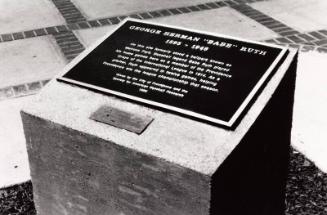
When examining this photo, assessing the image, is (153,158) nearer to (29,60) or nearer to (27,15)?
(29,60)

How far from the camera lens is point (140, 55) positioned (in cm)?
298

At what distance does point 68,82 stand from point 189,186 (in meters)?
1.04

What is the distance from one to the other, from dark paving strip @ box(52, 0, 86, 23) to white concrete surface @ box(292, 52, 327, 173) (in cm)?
307

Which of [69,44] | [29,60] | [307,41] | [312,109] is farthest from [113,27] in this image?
[312,109]

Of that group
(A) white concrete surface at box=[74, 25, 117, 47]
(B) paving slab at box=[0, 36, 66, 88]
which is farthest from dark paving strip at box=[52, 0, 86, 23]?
(B) paving slab at box=[0, 36, 66, 88]

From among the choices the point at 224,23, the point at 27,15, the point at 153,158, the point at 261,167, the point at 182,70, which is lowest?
the point at 27,15

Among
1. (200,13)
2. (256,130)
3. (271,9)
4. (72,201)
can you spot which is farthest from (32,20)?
(256,130)

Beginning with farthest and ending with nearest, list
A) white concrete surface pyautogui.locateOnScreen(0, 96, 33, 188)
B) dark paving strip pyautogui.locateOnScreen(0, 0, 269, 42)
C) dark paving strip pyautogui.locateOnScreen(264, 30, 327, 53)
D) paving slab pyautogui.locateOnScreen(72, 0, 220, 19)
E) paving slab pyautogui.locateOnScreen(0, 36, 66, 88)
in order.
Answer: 1. paving slab pyautogui.locateOnScreen(72, 0, 220, 19)
2. dark paving strip pyautogui.locateOnScreen(0, 0, 269, 42)
3. dark paving strip pyautogui.locateOnScreen(264, 30, 327, 53)
4. paving slab pyautogui.locateOnScreen(0, 36, 66, 88)
5. white concrete surface pyautogui.locateOnScreen(0, 96, 33, 188)

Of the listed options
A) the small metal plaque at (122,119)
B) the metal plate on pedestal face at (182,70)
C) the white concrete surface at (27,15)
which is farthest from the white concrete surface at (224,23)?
the small metal plaque at (122,119)

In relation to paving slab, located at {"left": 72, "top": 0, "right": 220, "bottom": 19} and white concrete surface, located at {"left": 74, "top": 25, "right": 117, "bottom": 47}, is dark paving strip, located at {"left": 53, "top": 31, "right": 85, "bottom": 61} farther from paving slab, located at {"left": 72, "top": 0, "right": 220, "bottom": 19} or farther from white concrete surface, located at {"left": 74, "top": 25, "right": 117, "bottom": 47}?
paving slab, located at {"left": 72, "top": 0, "right": 220, "bottom": 19}

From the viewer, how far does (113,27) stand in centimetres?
630

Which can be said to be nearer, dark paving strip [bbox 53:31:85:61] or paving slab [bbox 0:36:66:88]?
paving slab [bbox 0:36:66:88]

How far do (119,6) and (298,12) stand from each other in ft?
8.23

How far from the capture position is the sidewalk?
4148mm
